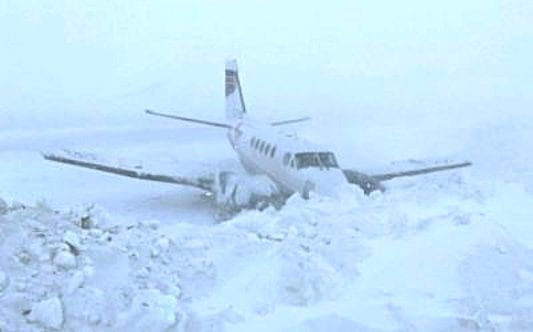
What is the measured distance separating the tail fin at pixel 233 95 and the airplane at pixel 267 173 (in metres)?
3.94

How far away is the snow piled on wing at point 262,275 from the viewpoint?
20.5ft

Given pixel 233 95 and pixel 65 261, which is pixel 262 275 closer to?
pixel 65 261

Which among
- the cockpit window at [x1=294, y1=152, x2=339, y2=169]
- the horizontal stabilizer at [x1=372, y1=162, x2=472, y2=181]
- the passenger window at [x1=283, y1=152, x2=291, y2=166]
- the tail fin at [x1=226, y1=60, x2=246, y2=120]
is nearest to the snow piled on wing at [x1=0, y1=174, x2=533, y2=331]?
the cockpit window at [x1=294, y1=152, x2=339, y2=169]

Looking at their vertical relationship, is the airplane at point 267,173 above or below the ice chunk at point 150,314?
below

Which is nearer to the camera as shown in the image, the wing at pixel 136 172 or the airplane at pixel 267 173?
the airplane at pixel 267 173

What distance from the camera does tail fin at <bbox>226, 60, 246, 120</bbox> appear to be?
939 inches

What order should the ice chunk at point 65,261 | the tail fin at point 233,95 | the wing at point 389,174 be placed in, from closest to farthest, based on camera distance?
the ice chunk at point 65,261 < the wing at point 389,174 < the tail fin at point 233,95

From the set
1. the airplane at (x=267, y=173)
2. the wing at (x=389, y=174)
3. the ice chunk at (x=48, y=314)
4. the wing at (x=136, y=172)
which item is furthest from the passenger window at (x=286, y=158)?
the ice chunk at (x=48, y=314)

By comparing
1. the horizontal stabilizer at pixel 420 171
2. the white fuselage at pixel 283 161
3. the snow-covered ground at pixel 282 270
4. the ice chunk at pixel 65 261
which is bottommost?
the horizontal stabilizer at pixel 420 171

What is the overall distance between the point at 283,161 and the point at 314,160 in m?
0.78

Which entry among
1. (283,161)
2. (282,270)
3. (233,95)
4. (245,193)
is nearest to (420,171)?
(283,161)

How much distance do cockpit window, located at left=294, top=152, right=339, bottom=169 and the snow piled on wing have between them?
6.59m

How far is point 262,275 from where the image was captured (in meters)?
7.07

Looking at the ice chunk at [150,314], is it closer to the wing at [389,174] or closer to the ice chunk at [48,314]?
the ice chunk at [48,314]
